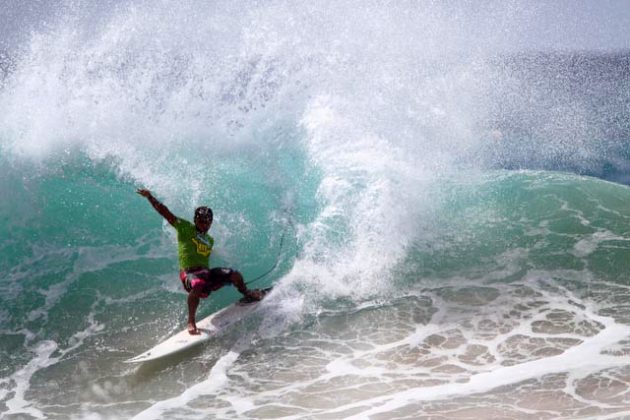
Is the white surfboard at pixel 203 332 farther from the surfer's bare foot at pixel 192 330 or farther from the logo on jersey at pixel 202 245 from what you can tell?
the logo on jersey at pixel 202 245

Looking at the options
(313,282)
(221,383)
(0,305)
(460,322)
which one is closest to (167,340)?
(221,383)

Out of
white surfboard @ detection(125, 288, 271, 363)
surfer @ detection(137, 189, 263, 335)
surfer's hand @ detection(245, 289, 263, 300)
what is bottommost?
white surfboard @ detection(125, 288, 271, 363)

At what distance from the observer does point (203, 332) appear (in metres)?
6.26

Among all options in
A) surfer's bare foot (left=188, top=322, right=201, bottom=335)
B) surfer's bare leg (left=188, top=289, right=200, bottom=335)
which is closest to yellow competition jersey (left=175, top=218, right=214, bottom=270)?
surfer's bare leg (left=188, top=289, right=200, bottom=335)

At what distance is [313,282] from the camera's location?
7254 mm

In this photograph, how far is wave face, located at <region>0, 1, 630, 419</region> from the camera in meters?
5.38

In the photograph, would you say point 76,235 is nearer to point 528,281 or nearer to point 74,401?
point 74,401

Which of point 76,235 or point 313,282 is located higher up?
point 76,235

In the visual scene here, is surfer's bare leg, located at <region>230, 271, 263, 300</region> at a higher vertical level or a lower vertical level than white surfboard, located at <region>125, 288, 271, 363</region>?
higher

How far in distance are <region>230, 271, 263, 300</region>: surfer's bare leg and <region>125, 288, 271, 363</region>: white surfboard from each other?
87mm

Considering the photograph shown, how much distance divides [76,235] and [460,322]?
5.57 metres

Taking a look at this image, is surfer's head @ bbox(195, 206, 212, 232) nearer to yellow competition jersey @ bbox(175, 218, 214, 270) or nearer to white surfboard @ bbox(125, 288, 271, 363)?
yellow competition jersey @ bbox(175, 218, 214, 270)

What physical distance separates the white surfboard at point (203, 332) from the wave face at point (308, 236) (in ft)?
0.35

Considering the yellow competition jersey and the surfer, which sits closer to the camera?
the surfer
